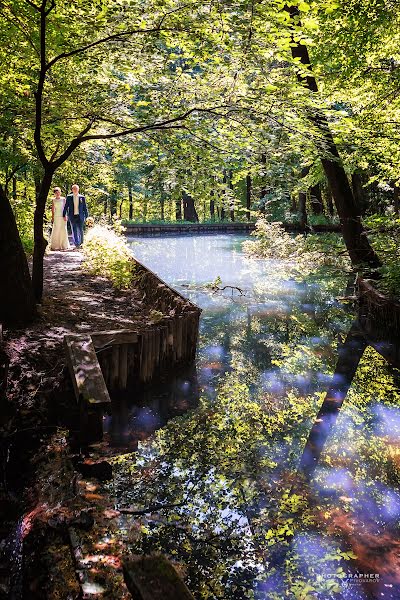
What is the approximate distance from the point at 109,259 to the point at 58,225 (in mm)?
4772

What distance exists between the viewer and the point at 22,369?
6402 mm

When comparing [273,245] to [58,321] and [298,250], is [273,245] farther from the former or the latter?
[58,321]

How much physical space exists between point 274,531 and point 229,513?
0.51 meters

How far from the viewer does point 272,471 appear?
5762mm

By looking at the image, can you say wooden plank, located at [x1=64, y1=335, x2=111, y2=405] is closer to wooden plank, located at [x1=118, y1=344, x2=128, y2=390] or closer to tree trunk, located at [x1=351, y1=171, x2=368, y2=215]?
wooden plank, located at [x1=118, y1=344, x2=128, y2=390]

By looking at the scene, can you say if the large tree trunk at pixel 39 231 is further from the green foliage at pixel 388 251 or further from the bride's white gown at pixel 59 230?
the bride's white gown at pixel 59 230

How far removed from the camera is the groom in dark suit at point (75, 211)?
16.7 m

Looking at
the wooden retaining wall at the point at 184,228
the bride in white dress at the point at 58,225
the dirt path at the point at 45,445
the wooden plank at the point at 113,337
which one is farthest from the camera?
the wooden retaining wall at the point at 184,228

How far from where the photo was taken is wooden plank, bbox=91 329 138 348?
700 centimetres

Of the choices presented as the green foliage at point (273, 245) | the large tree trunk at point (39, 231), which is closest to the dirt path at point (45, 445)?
the large tree trunk at point (39, 231)

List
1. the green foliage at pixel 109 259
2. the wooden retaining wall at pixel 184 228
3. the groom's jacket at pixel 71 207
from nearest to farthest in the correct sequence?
the green foliage at pixel 109 259
the groom's jacket at pixel 71 207
the wooden retaining wall at pixel 184 228

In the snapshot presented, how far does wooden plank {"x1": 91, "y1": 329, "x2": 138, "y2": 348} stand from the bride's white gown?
34.6 feet

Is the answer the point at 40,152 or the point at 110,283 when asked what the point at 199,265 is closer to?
the point at 110,283

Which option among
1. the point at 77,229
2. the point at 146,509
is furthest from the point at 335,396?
→ the point at 77,229
